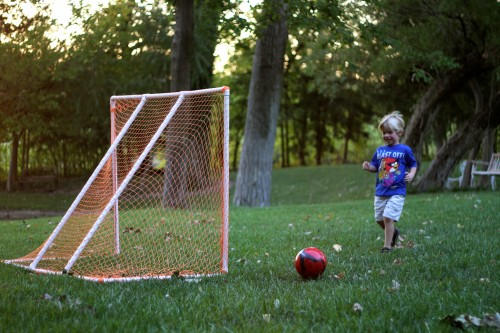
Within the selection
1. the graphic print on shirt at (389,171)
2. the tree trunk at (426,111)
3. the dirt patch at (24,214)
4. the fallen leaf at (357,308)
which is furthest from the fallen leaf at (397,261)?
the tree trunk at (426,111)

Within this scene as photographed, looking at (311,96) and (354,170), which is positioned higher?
(311,96)

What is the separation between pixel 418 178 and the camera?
69.5ft

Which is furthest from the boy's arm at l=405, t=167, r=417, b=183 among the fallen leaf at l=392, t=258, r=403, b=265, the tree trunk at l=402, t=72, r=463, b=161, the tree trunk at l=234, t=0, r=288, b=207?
the tree trunk at l=402, t=72, r=463, b=161

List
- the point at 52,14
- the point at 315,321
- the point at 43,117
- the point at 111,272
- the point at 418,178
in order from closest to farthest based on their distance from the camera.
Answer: the point at 315,321
the point at 111,272
the point at 52,14
the point at 418,178
the point at 43,117

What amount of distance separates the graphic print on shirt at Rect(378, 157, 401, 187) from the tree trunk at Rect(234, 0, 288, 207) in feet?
30.1

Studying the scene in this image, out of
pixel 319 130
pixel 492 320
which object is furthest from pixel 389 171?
pixel 319 130

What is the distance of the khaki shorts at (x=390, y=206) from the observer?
6656mm

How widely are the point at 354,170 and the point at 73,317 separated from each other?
25.9m

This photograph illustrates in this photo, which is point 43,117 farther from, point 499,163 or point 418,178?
point 499,163

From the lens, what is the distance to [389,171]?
6.82 m

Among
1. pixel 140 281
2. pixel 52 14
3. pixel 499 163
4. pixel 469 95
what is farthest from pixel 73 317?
pixel 469 95

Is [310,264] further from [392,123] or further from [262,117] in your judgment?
[262,117]

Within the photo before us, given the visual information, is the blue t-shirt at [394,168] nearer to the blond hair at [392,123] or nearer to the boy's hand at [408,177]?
the boy's hand at [408,177]

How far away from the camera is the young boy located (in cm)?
669
